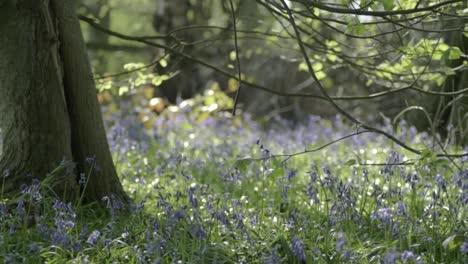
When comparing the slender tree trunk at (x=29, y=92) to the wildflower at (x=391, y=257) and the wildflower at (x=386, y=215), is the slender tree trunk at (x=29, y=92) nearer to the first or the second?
the wildflower at (x=386, y=215)

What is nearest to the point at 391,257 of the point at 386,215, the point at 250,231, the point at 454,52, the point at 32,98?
the point at 386,215

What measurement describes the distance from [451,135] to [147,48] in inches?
347

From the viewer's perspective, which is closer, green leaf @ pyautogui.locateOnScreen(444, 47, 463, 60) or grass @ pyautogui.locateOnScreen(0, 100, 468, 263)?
grass @ pyautogui.locateOnScreen(0, 100, 468, 263)

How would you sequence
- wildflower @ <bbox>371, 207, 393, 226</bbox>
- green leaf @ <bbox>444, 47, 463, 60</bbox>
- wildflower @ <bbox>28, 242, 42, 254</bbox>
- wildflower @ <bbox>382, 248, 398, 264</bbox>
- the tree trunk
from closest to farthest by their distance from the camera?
wildflower @ <bbox>382, 248, 398, 264</bbox> < wildflower @ <bbox>28, 242, 42, 254</bbox> < wildflower @ <bbox>371, 207, 393, 226</bbox> < green leaf @ <bbox>444, 47, 463, 60</bbox> < the tree trunk

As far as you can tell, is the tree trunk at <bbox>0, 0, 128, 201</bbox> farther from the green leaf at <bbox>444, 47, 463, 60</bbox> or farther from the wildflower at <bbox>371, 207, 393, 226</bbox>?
the green leaf at <bbox>444, 47, 463, 60</bbox>

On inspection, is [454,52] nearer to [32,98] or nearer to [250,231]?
[250,231]

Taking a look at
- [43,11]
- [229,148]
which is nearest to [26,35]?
[43,11]

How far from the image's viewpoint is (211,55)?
1357 centimetres

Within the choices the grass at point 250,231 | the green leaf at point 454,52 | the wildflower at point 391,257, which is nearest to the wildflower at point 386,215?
the grass at point 250,231

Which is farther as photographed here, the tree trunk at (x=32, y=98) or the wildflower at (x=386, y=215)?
the tree trunk at (x=32, y=98)

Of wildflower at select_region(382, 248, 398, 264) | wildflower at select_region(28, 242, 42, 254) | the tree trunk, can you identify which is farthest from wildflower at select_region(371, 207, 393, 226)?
the tree trunk

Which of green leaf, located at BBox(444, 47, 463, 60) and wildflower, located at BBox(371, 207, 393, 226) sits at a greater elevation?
green leaf, located at BBox(444, 47, 463, 60)

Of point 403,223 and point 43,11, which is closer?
point 403,223

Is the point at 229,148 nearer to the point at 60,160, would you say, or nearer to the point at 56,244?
the point at 60,160
